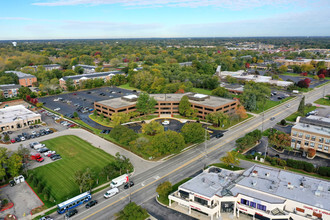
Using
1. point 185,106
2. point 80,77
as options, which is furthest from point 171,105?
point 80,77

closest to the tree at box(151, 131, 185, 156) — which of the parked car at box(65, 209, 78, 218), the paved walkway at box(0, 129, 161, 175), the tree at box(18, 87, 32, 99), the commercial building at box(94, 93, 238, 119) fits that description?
the paved walkway at box(0, 129, 161, 175)

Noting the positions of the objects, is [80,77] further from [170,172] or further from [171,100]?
[170,172]

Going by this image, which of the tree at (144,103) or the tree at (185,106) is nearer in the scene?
the tree at (144,103)

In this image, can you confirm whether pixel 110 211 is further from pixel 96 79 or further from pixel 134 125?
pixel 96 79

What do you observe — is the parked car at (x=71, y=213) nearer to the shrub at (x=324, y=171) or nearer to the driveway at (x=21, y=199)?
the driveway at (x=21, y=199)

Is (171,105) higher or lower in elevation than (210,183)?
higher

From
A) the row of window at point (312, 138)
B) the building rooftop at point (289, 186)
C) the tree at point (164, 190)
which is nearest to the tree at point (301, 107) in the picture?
the row of window at point (312, 138)

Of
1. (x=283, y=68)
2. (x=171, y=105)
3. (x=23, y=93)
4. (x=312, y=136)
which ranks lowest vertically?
(x=312, y=136)
